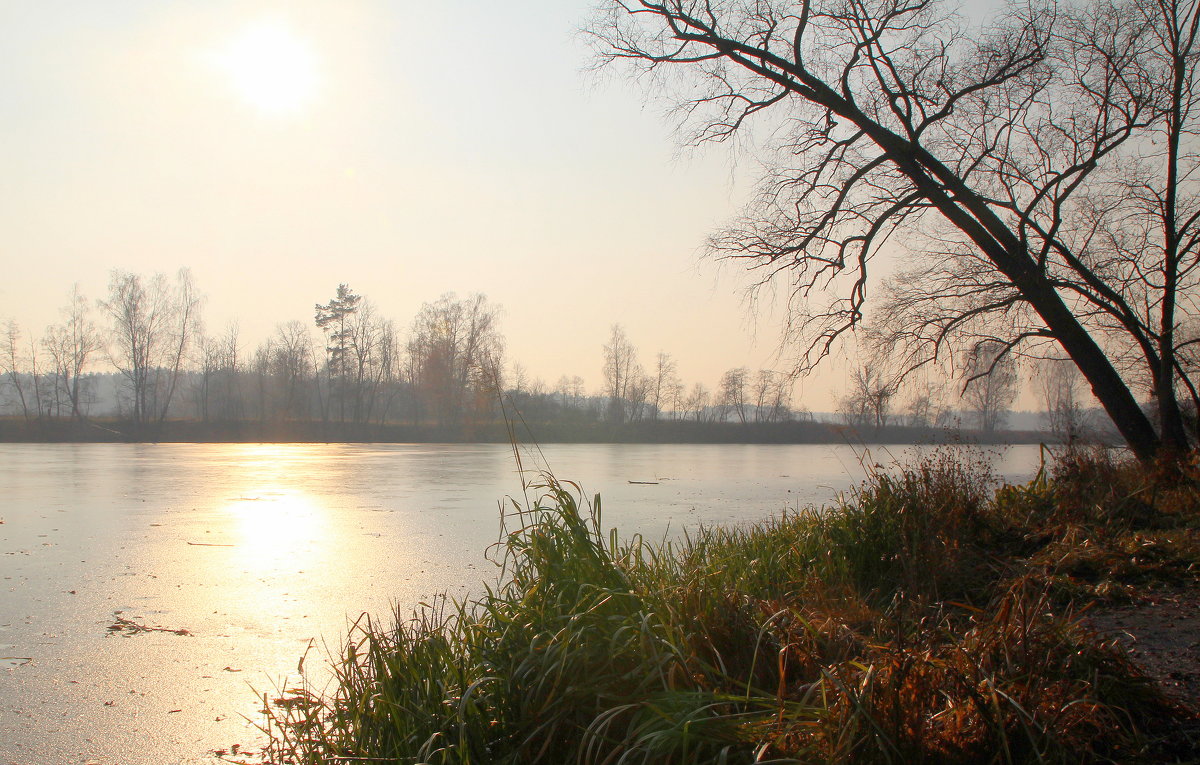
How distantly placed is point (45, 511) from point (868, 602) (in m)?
10.2

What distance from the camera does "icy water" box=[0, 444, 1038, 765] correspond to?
11.7 ft

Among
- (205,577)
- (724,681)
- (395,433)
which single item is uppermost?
(724,681)

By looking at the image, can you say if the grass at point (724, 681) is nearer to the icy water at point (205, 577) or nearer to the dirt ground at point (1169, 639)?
the dirt ground at point (1169, 639)

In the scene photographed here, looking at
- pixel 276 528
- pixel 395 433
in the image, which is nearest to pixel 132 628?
pixel 276 528

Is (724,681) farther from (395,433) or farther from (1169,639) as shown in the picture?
(395,433)

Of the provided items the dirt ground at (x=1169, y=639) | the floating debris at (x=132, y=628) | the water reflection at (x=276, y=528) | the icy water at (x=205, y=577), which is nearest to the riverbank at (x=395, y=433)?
the icy water at (x=205, y=577)

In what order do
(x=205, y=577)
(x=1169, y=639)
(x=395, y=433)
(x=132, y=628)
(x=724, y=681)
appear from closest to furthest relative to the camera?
1. (x=724, y=681)
2. (x=1169, y=639)
3. (x=132, y=628)
4. (x=205, y=577)
5. (x=395, y=433)

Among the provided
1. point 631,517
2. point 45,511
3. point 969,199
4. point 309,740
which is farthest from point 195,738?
point 45,511

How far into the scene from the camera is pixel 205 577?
6.43 metres

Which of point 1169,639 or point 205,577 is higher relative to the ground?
point 1169,639

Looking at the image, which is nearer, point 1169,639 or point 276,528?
point 1169,639

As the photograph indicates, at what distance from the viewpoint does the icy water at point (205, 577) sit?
356cm

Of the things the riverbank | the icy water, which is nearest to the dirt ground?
the icy water

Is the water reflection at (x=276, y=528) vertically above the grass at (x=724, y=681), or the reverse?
the grass at (x=724, y=681)
